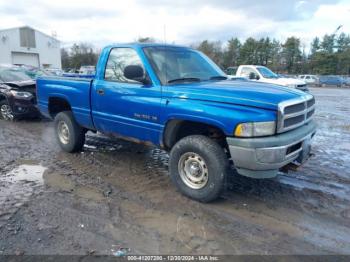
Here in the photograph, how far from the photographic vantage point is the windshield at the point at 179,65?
477 cm

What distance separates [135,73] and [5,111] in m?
7.52

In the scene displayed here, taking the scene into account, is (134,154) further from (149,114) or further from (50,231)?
(50,231)

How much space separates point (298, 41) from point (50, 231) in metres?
73.4

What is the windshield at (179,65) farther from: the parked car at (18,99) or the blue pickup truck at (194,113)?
the parked car at (18,99)

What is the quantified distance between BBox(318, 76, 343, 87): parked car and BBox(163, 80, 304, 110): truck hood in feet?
Answer: 143

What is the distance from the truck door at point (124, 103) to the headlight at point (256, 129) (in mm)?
1284

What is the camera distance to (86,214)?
3.97 m

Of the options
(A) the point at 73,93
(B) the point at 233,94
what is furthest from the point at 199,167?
(A) the point at 73,93

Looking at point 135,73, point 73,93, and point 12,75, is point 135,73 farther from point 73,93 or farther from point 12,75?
point 12,75

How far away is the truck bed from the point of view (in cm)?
573

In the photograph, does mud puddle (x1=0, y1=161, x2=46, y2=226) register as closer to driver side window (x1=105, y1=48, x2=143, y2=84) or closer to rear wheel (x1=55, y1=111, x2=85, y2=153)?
rear wheel (x1=55, y1=111, x2=85, y2=153)

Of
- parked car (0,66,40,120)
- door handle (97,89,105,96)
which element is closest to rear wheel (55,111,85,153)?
door handle (97,89,105,96)

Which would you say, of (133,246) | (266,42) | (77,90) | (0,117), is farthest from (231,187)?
(266,42)

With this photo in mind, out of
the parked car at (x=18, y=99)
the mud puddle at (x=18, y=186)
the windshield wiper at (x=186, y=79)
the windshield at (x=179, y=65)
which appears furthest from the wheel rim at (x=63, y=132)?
the parked car at (x=18, y=99)
